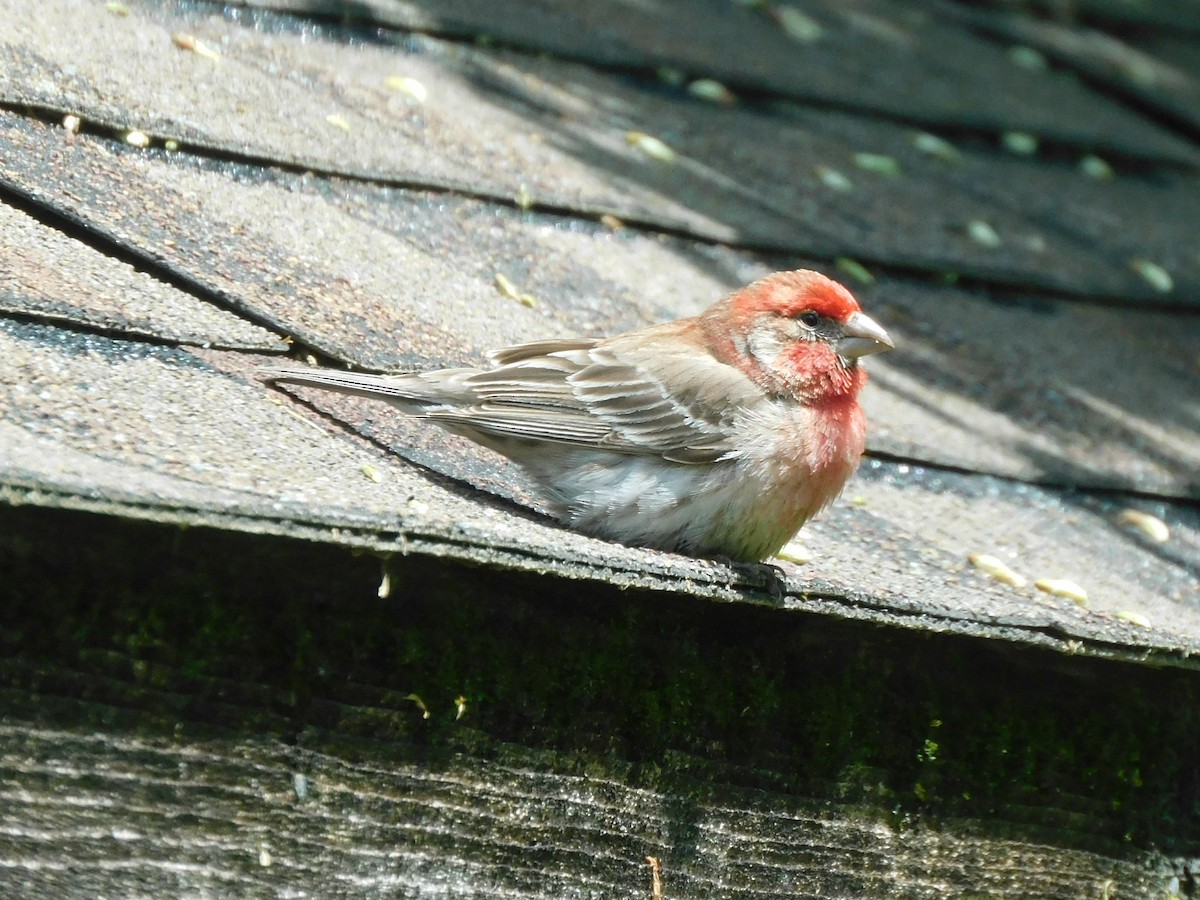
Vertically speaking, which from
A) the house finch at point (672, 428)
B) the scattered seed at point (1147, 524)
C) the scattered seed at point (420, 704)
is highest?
the house finch at point (672, 428)

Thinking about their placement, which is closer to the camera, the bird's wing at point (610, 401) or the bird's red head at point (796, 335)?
the bird's wing at point (610, 401)

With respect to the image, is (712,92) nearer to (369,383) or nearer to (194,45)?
(194,45)

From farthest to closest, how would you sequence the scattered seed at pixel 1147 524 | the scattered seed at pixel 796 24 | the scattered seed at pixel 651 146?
1. the scattered seed at pixel 796 24
2. the scattered seed at pixel 651 146
3. the scattered seed at pixel 1147 524

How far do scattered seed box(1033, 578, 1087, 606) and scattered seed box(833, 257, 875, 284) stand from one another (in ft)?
5.52

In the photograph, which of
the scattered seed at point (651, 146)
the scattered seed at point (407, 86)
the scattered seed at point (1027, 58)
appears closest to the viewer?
the scattered seed at point (407, 86)

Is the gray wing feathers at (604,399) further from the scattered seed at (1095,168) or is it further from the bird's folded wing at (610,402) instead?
the scattered seed at (1095,168)

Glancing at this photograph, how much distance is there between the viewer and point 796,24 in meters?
7.21

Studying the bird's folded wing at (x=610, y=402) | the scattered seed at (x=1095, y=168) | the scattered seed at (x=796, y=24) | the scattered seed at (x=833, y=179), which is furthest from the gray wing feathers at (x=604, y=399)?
the scattered seed at (x=1095, y=168)

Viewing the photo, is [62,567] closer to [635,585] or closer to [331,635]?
[331,635]

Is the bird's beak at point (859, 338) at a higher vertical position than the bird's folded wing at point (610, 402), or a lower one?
higher

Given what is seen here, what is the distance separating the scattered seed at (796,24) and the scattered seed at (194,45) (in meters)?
3.07

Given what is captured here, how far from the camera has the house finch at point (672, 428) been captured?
3.93m

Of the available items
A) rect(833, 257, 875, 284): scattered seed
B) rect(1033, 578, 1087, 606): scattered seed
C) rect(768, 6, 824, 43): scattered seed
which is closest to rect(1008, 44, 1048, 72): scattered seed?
rect(768, 6, 824, 43): scattered seed

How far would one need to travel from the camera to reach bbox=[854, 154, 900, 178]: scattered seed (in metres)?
6.17
